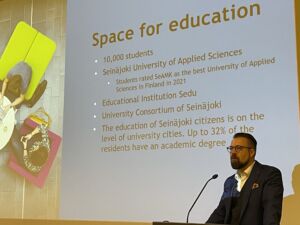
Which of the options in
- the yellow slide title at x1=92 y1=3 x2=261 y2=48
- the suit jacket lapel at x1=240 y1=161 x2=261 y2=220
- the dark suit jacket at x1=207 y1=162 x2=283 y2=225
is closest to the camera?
the dark suit jacket at x1=207 y1=162 x2=283 y2=225

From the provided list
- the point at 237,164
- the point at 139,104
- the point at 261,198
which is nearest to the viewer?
the point at 261,198

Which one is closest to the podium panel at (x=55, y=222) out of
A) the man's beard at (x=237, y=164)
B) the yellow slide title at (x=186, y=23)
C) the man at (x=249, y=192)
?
the man at (x=249, y=192)

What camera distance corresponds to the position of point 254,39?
355 cm

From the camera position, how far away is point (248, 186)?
3.06 meters

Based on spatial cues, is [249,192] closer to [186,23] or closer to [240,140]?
[240,140]

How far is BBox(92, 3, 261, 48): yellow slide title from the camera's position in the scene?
3.63 metres

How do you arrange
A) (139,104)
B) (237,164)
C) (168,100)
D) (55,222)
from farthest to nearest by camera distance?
(55,222) < (139,104) < (168,100) < (237,164)

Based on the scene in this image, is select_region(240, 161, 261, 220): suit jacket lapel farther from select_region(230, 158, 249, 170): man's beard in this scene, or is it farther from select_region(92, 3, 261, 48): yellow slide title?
select_region(92, 3, 261, 48): yellow slide title

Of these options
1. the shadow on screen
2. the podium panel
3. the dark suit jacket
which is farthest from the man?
the podium panel

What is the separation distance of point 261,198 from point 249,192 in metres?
0.08

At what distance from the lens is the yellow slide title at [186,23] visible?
143 inches

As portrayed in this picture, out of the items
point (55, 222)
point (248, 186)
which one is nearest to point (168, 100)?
point (248, 186)

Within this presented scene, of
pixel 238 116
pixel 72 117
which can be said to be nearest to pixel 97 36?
pixel 72 117

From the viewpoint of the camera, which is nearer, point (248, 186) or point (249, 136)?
point (248, 186)
